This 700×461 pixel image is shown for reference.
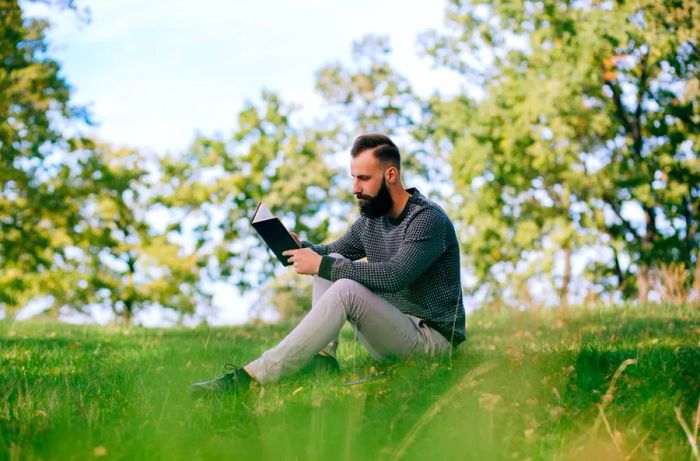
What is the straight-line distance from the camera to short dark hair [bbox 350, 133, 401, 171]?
16.3 feet

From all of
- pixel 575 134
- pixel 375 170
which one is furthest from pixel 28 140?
pixel 375 170

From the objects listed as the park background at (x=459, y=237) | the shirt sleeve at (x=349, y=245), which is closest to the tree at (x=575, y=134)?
the park background at (x=459, y=237)

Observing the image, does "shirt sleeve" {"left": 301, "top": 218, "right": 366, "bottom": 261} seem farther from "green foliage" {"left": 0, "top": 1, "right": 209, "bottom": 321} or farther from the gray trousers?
"green foliage" {"left": 0, "top": 1, "right": 209, "bottom": 321}

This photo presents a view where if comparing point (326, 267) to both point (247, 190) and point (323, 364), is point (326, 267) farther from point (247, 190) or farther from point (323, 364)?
point (247, 190)

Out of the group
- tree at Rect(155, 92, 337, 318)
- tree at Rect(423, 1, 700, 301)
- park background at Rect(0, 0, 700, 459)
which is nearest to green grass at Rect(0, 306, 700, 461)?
park background at Rect(0, 0, 700, 459)

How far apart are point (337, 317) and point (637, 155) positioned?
18.4 meters

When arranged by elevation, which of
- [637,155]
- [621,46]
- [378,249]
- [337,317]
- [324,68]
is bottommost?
[337,317]

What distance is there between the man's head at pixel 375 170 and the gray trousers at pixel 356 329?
660 millimetres

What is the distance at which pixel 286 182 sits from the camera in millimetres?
30547

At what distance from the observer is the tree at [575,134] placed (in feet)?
60.6

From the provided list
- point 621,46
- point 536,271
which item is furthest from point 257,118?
point 621,46

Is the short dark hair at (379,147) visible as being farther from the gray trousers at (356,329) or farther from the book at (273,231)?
the gray trousers at (356,329)

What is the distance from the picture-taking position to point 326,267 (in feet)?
15.5

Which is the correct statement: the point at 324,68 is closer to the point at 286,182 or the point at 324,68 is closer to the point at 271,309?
the point at 286,182
